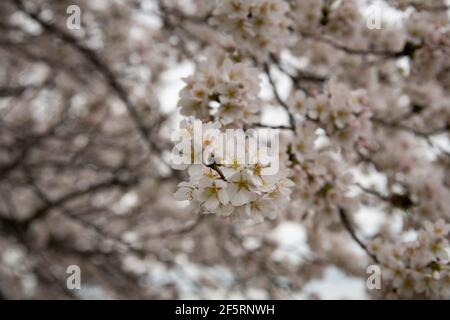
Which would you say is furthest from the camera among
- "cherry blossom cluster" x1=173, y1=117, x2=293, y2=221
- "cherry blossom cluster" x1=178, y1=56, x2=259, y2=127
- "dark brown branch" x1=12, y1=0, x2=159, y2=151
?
"dark brown branch" x1=12, y1=0, x2=159, y2=151

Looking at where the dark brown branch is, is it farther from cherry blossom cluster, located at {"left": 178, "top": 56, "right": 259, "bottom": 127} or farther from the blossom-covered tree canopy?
cherry blossom cluster, located at {"left": 178, "top": 56, "right": 259, "bottom": 127}

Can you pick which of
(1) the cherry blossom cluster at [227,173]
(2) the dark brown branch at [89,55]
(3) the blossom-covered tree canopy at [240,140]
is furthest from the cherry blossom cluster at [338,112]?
(2) the dark brown branch at [89,55]

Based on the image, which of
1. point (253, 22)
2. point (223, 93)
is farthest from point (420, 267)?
point (253, 22)

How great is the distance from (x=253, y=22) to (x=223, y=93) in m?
0.45

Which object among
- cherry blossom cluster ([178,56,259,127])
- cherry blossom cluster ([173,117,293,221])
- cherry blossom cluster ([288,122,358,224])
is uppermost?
cherry blossom cluster ([178,56,259,127])

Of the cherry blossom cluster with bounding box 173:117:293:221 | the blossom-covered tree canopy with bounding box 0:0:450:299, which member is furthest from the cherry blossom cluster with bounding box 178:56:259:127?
the cherry blossom cluster with bounding box 173:117:293:221

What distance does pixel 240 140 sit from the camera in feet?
4.34

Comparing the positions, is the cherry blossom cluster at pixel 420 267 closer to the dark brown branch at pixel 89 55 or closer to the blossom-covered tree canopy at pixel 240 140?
the blossom-covered tree canopy at pixel 240 140

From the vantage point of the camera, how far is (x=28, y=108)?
248 inches

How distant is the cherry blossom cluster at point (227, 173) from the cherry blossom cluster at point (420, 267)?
0.96m

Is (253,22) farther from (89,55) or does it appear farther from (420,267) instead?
(89,55)

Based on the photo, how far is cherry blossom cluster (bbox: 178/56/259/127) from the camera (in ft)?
6.26

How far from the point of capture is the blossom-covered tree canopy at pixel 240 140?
6.34 ft

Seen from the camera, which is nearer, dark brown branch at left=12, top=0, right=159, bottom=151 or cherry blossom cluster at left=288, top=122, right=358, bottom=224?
cherry blossom cluster at left=288, top=122, right=358, bottom=224
